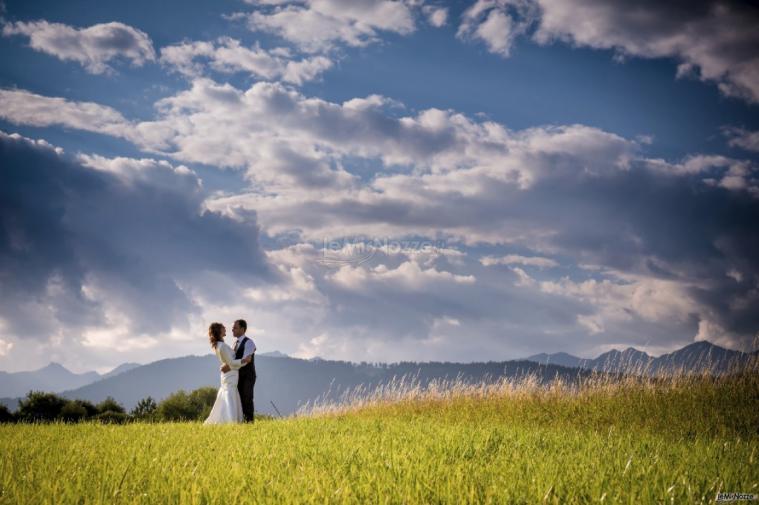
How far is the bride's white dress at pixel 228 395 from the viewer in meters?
14.3

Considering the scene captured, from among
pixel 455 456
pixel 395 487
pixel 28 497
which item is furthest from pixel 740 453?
pixel 28 497

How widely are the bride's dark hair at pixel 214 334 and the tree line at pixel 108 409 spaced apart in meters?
5.79

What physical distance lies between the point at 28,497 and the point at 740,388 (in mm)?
16974

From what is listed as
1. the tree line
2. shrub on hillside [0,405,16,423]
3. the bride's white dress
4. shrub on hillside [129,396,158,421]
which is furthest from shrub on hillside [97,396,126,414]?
the bride's white dress

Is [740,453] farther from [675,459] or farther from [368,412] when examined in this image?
[368,412]

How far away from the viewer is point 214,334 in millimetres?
14555

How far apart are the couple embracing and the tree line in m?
5.00

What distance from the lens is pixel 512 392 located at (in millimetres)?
17922

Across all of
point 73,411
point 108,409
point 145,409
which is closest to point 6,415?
point 73,411

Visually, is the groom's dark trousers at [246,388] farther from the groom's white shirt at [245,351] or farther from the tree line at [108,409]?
the tree line at [108,409]

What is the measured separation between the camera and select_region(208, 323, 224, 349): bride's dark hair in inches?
572

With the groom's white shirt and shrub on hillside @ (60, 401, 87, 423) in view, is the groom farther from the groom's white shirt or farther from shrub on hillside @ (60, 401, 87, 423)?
shrub on hillside @ (60, 401, 87, 423)

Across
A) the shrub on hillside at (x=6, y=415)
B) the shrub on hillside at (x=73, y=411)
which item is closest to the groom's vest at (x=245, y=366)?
the shrub on hillside at (x=73, y=411)

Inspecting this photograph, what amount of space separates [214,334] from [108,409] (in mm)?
11555
